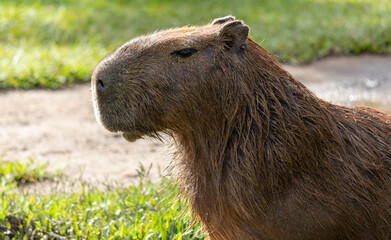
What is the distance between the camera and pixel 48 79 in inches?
285

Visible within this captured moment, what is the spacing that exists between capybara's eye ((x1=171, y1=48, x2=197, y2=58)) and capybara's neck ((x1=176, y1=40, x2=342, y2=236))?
17cm

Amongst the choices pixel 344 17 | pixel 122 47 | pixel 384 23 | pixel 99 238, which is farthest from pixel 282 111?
pixel 344 17

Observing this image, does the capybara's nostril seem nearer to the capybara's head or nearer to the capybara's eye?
the capybara's head

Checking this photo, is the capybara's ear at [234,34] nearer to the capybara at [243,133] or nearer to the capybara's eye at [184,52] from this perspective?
the capybara at [243,133]

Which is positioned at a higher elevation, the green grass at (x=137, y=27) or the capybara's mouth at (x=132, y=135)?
the green grass at (x=137, y=27)

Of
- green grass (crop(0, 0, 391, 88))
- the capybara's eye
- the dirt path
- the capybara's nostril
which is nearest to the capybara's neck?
the capybara's eye

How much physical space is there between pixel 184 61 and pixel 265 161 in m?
0.57

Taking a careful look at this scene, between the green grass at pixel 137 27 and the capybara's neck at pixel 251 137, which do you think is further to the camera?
the green grass at pixel 137 27

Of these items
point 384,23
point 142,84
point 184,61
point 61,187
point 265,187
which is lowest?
point 61,187

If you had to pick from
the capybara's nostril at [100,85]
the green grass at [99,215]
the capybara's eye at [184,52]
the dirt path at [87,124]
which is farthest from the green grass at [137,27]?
the capybara's nostril at [100,85]

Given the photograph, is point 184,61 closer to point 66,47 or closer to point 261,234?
point 261,234

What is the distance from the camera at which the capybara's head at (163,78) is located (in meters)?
2.61

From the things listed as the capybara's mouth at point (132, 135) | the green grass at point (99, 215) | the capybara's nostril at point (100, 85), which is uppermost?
the capybara's nostril at point (100, 85)

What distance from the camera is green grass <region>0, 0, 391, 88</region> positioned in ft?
24.9
